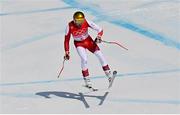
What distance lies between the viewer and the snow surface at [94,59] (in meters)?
11.1

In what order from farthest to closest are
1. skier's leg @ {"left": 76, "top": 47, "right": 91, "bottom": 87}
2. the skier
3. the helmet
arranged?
skier's leg @ {"left": 76, "top": 47, "right": 91, "bottom": 87} < the skier < the helmet

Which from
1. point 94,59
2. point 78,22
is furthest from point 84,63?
point 94,59

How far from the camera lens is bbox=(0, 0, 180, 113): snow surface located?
11078 millimetres

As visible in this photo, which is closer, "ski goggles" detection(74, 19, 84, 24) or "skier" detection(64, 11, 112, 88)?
"ski goggles" detection(74, 19, 84, 24)

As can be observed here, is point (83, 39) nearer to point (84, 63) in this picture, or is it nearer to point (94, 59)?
point (84, 63)

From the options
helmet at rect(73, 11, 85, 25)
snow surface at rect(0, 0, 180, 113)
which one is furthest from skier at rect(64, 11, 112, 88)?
snow surface at rect(0, 0, 180, 113)

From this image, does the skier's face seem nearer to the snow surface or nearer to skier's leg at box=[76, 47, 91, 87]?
skier's leg at box=[76, 47, 91, 87]

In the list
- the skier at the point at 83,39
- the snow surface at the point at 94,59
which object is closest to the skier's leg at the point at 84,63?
the skier at the point at 83,39

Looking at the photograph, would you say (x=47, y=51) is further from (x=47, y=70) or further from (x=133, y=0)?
(x=133, y=0)

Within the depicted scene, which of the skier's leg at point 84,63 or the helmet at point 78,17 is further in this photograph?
the skier's leg at point 84,63

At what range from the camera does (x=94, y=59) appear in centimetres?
1360

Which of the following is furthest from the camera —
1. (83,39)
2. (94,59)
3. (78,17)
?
(94,59)

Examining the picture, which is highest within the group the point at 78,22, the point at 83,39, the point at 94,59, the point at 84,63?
the point at 78,22

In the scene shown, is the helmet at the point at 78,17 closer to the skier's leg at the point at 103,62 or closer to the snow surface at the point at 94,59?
the skier's leg at the point at 103,62
